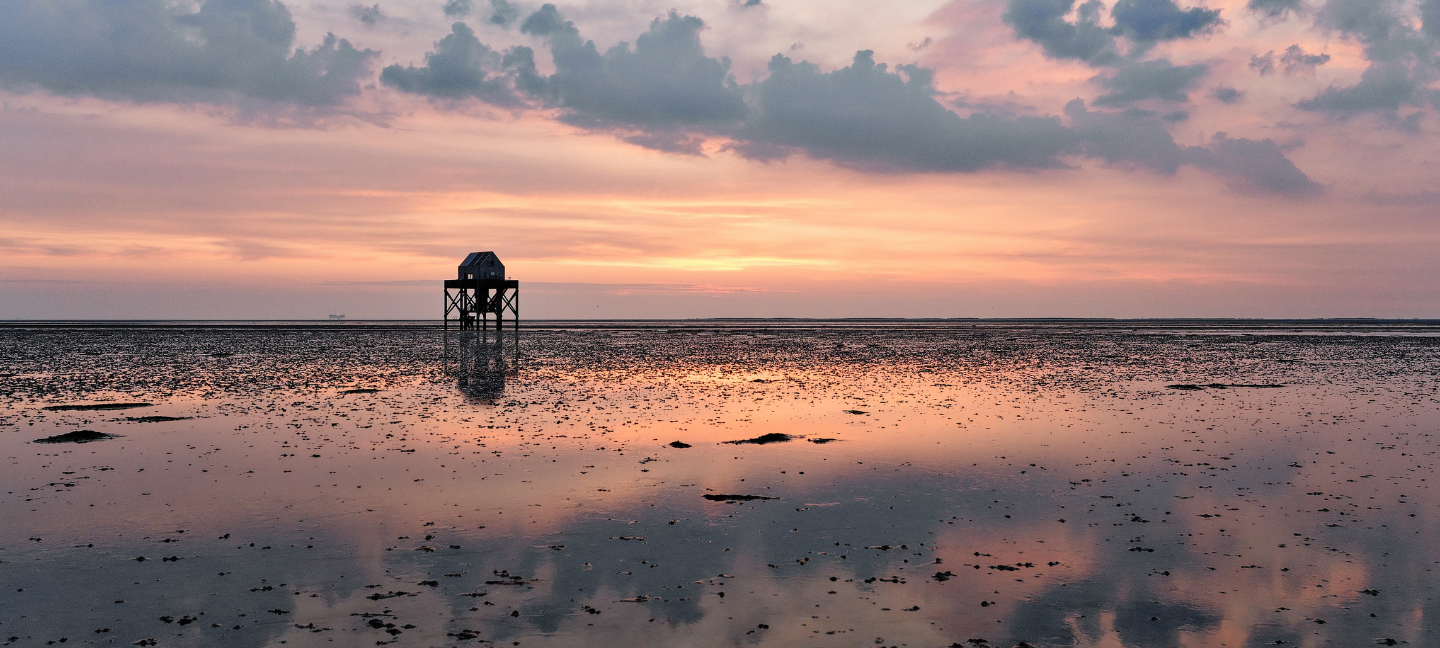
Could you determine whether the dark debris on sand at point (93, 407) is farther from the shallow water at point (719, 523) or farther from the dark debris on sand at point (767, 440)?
the dark debris on sand at point (767, 440)

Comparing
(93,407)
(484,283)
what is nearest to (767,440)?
(93,407)

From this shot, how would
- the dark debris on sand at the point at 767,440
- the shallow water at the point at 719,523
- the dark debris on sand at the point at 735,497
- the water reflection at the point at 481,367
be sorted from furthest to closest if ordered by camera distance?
1. the water reflection at the point at 481,367
2. the dark debris on sand at the point at 767,440
3. the dark debris on sand at the point at 735,497
4. the shallow water at the point at 719,523

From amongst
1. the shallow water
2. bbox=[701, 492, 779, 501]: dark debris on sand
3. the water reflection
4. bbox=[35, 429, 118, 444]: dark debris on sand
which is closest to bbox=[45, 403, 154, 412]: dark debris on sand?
the shallow water

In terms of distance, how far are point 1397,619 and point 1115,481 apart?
6272 mm

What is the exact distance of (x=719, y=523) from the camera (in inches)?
443

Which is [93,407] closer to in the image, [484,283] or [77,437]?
[77,437]

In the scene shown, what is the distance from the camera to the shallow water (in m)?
7.72

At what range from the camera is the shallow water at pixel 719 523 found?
7.72 metres

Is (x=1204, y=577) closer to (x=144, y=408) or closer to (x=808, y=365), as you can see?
(x=144, y=408)

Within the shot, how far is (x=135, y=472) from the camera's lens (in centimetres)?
1448

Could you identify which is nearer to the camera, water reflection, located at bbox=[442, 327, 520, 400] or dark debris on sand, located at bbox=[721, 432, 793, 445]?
dark debris on sand, located at bbox=[721, 432, 793, 445]

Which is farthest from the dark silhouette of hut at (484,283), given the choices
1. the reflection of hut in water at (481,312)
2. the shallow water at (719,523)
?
the shallow water at (719,523)

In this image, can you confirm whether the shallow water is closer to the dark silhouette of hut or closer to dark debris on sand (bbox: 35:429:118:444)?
dark debris on sand (bbox: 35:429:118:444)

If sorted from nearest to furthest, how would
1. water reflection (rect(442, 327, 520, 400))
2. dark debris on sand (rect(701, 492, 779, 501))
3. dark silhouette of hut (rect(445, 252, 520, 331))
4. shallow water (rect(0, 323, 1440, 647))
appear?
shallow water (rect(0, 323, 1440, 647))
dark debris on sand (rect(701, 492, 779, 501))
water reflection (rect(442, 327, 520, 400))
dark silhouette of hut (rect(445, 252, 520, 331))
